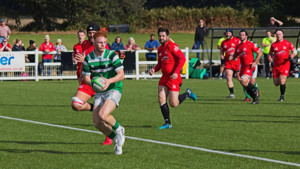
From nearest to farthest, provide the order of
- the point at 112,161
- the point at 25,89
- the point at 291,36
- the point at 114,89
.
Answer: the point at 112,161
the point at 114,89
the point at 25,89
the point at 291,36

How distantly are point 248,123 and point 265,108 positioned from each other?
330 cm

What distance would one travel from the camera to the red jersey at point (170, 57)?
1228cm

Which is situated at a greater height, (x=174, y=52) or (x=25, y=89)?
(x=174, y=52)

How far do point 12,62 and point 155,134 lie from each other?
17.0 meters

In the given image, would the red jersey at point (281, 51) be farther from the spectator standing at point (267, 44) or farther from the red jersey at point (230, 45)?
the spectator standing at point (267, 44)

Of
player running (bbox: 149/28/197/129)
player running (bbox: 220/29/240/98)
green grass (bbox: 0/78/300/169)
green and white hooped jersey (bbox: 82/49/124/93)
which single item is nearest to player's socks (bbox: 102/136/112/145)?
green grass (bbox: 0/78/300/169)

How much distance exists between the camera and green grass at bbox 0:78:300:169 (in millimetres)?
8383

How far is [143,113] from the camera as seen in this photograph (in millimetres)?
14555

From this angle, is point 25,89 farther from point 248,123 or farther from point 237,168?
point 237,168

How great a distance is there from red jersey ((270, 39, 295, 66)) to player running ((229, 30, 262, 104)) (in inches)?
51.4

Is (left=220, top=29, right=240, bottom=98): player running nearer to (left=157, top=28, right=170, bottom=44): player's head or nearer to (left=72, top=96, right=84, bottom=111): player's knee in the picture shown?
(left=157, top=28, right=170, bottom=44): player's head

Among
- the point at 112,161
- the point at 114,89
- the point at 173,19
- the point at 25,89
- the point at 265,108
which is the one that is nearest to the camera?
the point at 112,161

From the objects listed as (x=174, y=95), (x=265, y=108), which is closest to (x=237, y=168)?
(x=174, y=95)

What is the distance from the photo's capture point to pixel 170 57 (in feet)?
41.1
